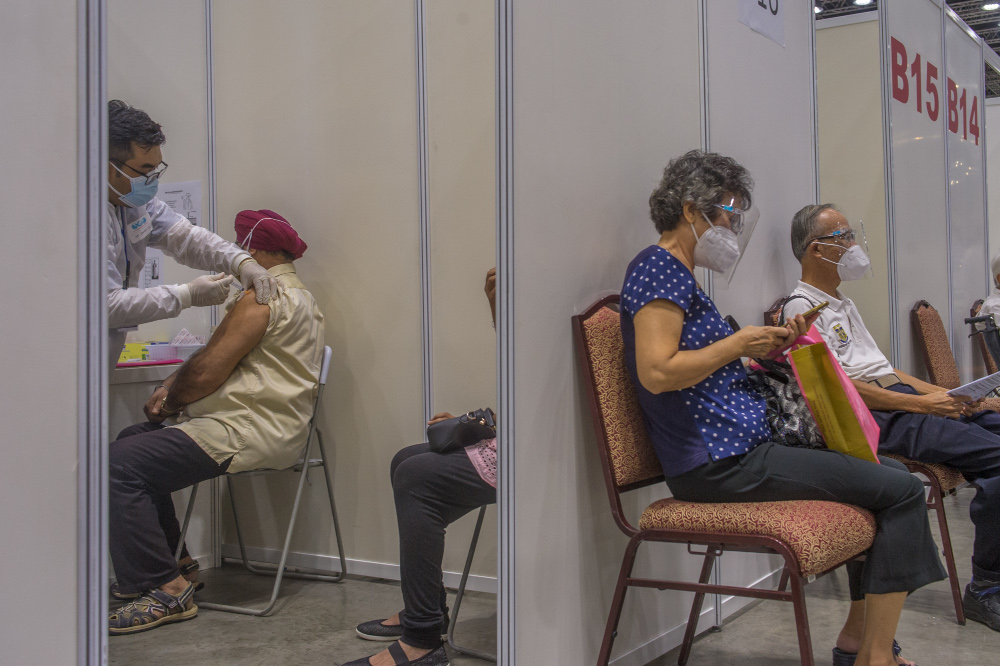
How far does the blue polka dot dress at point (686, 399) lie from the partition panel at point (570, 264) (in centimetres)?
17

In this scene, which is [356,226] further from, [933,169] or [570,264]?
[933,169]

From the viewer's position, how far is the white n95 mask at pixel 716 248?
225cm

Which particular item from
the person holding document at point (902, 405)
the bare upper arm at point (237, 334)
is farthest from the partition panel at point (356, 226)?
the person holding document at point (902, 405)

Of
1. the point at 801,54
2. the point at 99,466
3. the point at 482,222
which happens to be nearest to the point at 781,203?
the point at 801,54

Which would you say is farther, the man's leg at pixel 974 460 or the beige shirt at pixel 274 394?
the man's leg at pixel 974 460

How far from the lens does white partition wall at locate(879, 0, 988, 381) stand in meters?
4.77

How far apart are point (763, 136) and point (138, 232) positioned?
256cm

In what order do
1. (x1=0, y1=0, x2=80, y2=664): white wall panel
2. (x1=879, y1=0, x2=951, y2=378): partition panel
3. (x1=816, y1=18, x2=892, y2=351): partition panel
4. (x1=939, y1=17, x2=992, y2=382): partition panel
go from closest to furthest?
1. (x1=0, y1=0, x2=80, y2=664): white wall panel
2. (x1=816, y1=18, x2=892, y2=351): partition panel
3. (x1=879, y1=0, x2=951, y2=378): partition panel
4. (x1=939, y1=17, x2=992, y2=382): partition panel

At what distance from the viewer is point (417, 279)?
2084 millimetres

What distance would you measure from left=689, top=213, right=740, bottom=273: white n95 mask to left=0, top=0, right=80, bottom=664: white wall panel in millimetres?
1534

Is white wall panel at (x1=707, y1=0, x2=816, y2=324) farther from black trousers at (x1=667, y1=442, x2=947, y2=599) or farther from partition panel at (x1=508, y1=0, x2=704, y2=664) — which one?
black trousers at (x1=667, y1=442, x2=947, y2=599)

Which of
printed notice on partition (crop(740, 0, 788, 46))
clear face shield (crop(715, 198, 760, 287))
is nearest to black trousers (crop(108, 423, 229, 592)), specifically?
clear face shield (crop(715, 198, 760, 287))

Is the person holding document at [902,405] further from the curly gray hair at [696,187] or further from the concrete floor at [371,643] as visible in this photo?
the curly gray hair at [696,187]

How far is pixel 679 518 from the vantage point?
207cm
